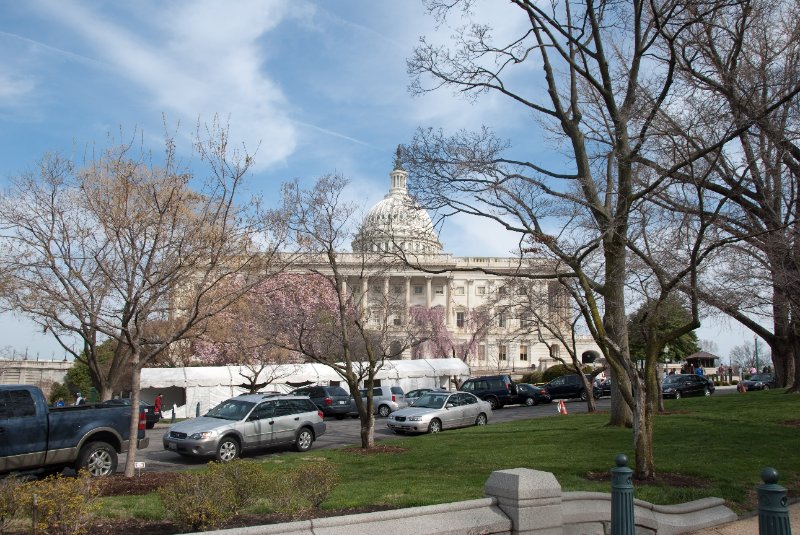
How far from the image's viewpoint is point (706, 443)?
563 inches

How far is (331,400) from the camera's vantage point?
106 ft

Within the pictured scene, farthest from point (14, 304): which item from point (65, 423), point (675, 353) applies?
point (675, 353)

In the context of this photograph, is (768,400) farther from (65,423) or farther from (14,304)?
(14,304)

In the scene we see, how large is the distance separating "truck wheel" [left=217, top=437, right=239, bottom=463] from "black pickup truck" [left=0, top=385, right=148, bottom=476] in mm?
3573

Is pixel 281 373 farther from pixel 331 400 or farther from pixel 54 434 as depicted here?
pixel 54 434

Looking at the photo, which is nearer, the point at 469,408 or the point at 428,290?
the point at 469,408

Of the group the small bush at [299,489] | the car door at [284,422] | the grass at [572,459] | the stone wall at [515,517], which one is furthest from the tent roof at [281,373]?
the stone wall at [515,517]

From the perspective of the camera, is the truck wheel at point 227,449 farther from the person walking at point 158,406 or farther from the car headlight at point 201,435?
the person walking at point 158,406

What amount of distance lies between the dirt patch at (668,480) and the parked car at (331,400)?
74.3ft

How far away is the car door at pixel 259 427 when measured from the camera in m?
17.4

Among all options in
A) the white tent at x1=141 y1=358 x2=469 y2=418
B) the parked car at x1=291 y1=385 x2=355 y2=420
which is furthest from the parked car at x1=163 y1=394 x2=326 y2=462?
the white tent at x1=141 y1=358 x2=469 y2=418

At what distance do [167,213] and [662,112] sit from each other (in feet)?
33.5

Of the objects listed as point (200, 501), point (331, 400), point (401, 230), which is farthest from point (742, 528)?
point (331, 400)

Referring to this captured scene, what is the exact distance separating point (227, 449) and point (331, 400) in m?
15.7
